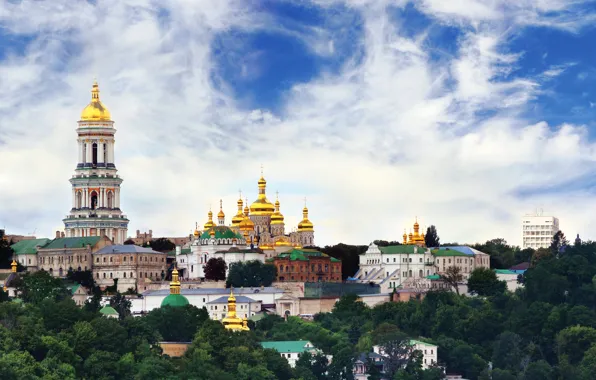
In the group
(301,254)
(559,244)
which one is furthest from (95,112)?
(559,244)

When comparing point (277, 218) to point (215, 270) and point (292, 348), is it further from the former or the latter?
point (292, 348)

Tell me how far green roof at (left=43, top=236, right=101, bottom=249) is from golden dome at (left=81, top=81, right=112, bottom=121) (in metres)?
7.62

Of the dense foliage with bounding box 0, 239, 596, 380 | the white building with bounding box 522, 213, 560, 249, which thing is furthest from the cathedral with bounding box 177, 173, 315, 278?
the white building with bounding box 522, 213, 560, 249

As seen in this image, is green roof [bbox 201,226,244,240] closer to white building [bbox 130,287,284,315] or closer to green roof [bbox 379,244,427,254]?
white building [bbox 130,287,284,315]

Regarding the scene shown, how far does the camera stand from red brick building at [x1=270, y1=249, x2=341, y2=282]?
131125 mm

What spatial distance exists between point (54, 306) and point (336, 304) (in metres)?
20.6

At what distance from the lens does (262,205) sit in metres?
143

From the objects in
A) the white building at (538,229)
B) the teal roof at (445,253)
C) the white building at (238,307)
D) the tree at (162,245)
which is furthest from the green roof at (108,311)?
the white building at (538,229)

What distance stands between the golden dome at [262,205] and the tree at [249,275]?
12515 millimetres

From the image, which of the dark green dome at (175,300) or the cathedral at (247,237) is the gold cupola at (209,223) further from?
the dark green dome at (175,300)

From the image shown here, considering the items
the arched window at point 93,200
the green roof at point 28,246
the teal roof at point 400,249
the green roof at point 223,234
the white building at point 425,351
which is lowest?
the white building at point 425,351

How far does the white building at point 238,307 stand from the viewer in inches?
4867

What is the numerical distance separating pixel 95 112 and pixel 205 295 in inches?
636

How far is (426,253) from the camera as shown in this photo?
134 m
